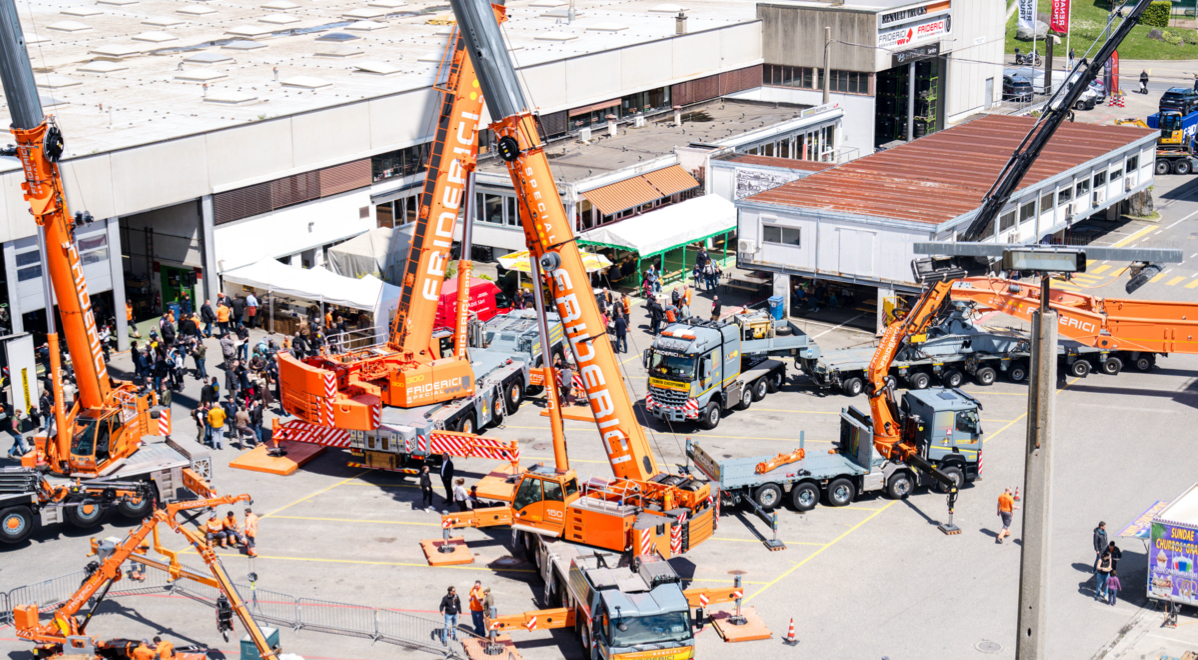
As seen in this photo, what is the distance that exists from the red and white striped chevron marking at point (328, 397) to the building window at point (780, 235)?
20169 millimetres

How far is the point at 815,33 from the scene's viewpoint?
7212cm

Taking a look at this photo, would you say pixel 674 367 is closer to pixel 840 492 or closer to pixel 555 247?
pixel 840 492

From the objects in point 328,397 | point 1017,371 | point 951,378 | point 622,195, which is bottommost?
point 951,378

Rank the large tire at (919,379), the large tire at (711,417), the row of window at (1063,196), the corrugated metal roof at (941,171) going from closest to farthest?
the large tire at (711,417), the large tire at (919,379), the corrugated metal roof at (941,171), the row of window at (1063,196)

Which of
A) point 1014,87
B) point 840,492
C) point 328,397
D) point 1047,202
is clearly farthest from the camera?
point 1014,87

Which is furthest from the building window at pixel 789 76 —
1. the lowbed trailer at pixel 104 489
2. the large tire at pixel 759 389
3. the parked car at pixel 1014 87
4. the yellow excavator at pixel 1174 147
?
the lowbed trailer at pixel 104 489

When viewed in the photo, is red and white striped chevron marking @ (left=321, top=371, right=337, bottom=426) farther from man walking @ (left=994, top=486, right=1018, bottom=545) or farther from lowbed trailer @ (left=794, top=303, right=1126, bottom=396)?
man walking @ (left=994, top=486, right=1018, bottom=545)

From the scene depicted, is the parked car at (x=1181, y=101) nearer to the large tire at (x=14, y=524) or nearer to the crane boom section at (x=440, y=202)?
the crane boom section at (x=440, y=202)

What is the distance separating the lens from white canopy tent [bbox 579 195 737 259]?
53969mm

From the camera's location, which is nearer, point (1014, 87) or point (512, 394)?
point (512, 394)

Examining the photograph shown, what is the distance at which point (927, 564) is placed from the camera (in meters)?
32.0

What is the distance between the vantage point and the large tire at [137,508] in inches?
1346

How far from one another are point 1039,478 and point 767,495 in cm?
1724

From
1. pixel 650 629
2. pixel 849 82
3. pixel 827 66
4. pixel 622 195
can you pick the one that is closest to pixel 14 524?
pixel 650 629
